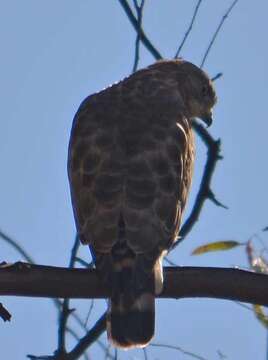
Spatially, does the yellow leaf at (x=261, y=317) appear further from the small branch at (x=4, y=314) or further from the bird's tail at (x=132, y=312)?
the small branch at (x=4, y=314)

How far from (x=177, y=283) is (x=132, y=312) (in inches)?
21.1

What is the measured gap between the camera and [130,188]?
18.6 feet

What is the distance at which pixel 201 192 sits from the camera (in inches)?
217

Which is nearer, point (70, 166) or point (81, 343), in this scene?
point (81, 343)

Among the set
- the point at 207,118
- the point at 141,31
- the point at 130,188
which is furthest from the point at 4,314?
the point at 207,118

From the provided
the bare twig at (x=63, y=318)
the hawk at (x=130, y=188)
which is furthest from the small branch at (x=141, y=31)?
the bare twig at (x=63, y=318)

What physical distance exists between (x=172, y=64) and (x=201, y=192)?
2896mm

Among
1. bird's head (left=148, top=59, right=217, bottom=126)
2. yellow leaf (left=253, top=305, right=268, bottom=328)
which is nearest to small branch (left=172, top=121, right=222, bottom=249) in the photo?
yellow leaf (left=253, top=305, right=268, bottom=328)

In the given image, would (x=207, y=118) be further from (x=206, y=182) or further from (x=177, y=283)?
(x=177, y=283)

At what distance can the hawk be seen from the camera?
5.35 meters

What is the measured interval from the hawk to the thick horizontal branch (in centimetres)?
34

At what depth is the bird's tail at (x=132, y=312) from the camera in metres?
5.31

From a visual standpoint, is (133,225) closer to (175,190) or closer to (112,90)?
(175,190)

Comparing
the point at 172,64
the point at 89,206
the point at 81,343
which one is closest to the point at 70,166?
the point at 89,206
